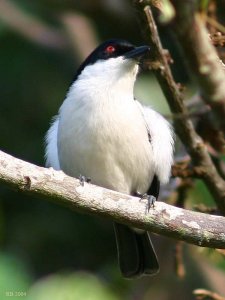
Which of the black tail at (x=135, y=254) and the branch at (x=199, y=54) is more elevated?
the black tail at (x=135, y=254)

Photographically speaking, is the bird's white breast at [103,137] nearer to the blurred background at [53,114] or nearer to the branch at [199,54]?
the blurred background at [53,114]

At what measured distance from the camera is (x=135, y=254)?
505cm

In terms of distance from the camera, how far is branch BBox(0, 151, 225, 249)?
3309 millimetres

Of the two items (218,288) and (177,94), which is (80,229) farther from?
(177,94)

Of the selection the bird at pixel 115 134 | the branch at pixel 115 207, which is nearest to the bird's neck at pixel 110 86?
the bird at pixel 115 134

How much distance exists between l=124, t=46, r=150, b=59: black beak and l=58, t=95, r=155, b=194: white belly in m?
0.27

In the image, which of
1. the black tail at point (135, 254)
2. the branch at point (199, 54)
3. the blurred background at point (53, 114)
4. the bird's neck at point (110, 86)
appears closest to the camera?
the branch at point (199, 54)

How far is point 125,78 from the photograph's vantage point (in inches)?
185

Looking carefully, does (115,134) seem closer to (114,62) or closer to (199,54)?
(114,62)

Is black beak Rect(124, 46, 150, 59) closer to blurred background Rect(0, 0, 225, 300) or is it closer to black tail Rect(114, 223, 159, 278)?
blurred background Rect(0, 0, 225, 300)

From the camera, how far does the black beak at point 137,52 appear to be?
14.3ft

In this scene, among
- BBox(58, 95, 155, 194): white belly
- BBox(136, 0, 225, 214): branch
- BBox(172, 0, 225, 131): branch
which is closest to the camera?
BBox(172, 0, 225, 131): branch

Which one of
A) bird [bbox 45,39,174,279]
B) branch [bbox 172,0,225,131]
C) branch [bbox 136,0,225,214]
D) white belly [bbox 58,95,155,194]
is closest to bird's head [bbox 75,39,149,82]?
bird [bbox 45,39,174,279]

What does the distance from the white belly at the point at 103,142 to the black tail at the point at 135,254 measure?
1.76ft
